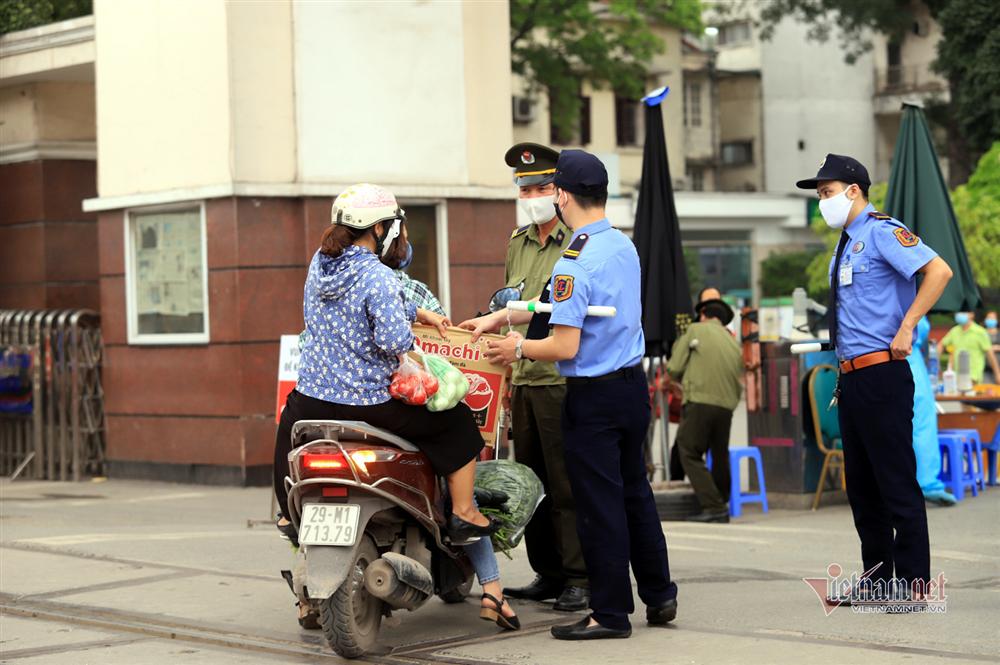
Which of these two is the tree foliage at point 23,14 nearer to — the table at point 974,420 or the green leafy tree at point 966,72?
the table at point 974,420

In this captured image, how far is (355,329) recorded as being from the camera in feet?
22.3

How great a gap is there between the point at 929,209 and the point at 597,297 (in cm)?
707

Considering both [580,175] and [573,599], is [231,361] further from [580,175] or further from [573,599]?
[580,175]

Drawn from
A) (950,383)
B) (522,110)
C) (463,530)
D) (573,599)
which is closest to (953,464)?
(950,383)

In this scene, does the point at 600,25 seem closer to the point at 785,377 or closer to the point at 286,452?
the point at 785,377

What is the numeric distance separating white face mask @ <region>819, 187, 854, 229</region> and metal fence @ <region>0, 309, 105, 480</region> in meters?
9.67

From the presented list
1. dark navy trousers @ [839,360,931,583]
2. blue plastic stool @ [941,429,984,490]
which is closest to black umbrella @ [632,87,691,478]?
blue plastic stool @ [941,429,984,490]

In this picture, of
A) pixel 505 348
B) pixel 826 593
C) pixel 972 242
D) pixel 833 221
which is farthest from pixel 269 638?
pixel 972 242

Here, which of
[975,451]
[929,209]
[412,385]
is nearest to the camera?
[412,385]

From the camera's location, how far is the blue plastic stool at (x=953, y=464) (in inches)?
527

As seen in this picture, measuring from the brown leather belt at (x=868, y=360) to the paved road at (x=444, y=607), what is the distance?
3.64ft

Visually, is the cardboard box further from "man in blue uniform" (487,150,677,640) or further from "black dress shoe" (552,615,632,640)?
"black dress shoe" (552,615,632,640)

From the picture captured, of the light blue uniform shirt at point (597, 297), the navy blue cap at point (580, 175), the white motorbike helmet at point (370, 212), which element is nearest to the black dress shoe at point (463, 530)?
the light blue uniform shirt at point (597, 297)

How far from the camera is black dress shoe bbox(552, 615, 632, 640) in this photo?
693 centimetres
